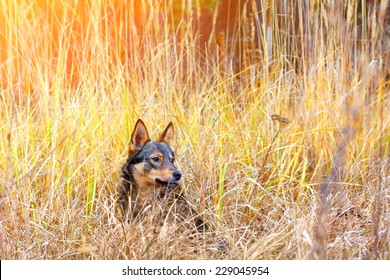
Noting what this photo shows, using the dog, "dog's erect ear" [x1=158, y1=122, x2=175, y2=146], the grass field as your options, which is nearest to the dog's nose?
the dog

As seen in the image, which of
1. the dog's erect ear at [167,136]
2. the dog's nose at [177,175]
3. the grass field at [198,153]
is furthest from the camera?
the dog's erect ear at [167,136]

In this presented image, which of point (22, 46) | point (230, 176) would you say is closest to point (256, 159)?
point (230, 176)

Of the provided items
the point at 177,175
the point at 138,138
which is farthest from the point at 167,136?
the point at 177,175

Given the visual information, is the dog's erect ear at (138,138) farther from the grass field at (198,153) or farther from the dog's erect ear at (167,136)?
the grass field at (198,153)

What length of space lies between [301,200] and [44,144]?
1794 mm

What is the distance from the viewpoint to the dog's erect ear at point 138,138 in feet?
14.7

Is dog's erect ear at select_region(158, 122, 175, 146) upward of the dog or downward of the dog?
upward

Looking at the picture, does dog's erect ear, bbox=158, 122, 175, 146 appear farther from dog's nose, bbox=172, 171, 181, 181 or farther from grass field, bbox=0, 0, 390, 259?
dog's nose, bbox=172, 171, 181, 181

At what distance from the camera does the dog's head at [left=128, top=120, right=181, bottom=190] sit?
4477 mm

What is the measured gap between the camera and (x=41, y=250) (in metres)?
3.89

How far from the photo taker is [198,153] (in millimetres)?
4738

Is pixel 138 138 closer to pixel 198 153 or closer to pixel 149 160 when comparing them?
pixel 149 160

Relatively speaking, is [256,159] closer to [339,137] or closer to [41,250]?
[339,137]

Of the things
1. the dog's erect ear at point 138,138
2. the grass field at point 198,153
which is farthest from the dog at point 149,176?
the grass field at point 198,153
